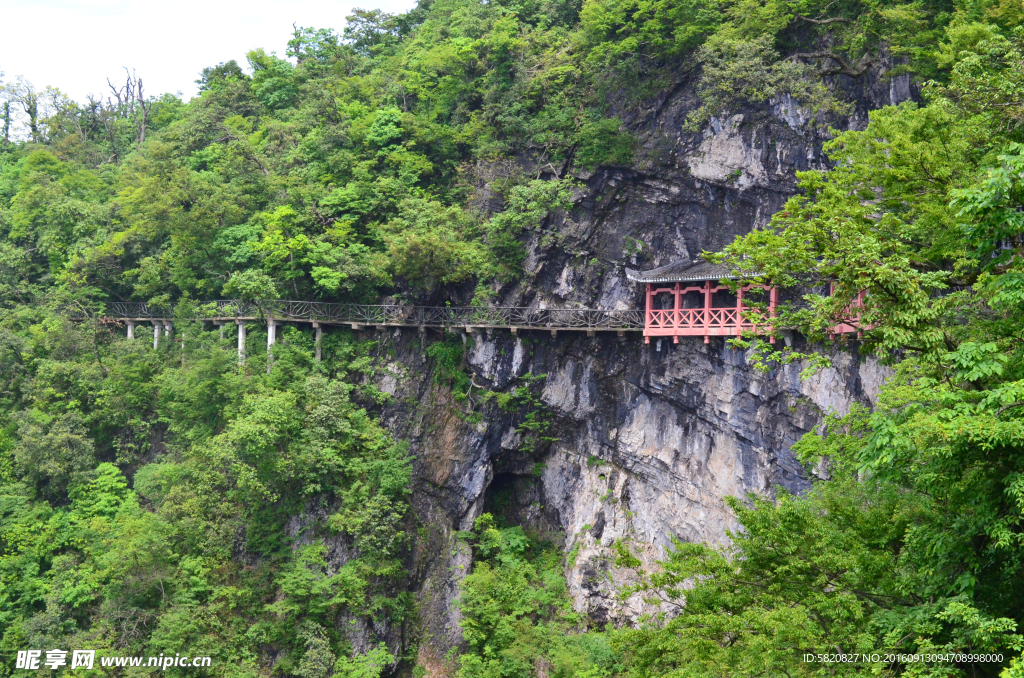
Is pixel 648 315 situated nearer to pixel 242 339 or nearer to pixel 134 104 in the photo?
pixel 242 339

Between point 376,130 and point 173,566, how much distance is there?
14524 mm

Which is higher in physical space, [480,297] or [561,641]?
[480,297]

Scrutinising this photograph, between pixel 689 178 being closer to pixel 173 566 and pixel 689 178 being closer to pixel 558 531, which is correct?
pixel 558 531

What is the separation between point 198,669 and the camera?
20797mm

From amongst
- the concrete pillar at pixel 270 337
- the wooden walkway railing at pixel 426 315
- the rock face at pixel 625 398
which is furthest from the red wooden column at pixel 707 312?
the concrete pillar at pixel 270 337

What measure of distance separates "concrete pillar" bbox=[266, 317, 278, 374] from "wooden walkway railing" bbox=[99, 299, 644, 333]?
145mm

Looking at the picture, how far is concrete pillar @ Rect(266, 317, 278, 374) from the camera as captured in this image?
2494cm

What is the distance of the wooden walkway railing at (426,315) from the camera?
22219mm

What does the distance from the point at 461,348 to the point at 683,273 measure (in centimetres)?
710

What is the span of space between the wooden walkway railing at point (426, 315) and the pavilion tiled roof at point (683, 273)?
1.12 meters

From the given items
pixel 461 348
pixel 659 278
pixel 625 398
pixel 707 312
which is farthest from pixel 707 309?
pixel 461 348

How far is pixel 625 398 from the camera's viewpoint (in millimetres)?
22453

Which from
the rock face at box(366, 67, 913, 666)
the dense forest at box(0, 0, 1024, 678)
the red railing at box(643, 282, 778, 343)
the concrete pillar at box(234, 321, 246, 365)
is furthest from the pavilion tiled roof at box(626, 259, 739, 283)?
the concrete pillar at box(234, 321, 246, 365)

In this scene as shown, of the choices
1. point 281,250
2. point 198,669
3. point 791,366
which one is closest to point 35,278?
point 281,250
